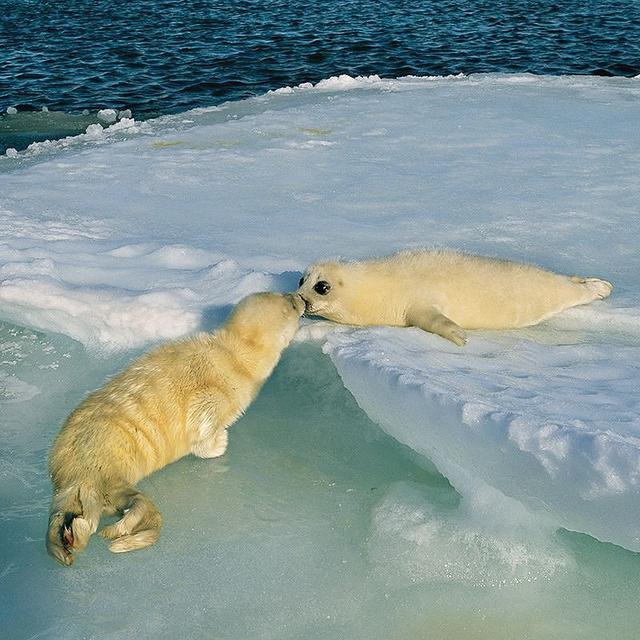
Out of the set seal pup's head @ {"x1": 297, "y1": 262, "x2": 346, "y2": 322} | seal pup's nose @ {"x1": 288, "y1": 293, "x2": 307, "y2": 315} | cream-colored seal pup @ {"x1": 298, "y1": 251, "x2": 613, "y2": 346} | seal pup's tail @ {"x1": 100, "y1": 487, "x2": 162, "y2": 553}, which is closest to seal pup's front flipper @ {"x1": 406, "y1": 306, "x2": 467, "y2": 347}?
cream-colored seal pup @ {"x1": 298, "y1": 251, "x2": 613, "y2": 346}

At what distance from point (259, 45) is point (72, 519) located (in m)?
11.5

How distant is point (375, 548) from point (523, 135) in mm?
4686

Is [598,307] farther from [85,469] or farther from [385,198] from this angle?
[85,469]

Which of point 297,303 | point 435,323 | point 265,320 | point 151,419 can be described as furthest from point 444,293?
point 151,419

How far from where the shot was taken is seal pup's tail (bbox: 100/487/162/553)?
242 cm

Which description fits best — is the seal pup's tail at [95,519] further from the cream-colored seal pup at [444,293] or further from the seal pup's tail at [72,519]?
the cream-colored seal pup at [444,293]

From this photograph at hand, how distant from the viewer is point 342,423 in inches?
119

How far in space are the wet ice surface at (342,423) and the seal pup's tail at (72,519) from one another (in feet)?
0.30

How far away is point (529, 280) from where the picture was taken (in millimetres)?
3738

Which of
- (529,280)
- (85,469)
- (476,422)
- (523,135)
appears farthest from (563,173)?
(85,469)

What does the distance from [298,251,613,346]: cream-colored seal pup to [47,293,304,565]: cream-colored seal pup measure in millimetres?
307

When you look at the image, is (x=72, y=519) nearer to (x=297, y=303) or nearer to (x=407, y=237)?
(x=297, y=303)

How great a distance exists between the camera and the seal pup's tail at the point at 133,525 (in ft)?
7.95

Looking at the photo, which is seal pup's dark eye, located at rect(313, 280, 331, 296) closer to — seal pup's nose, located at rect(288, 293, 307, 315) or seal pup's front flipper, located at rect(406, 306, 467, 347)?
seal pup's nose, located at rect(288, 293, 307, 315)
